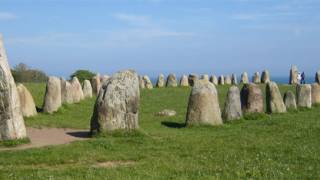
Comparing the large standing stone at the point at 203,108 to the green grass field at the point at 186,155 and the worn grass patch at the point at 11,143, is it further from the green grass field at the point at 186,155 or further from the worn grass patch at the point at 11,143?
the worn grass patch at the point at 11,143

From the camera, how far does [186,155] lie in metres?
16.6

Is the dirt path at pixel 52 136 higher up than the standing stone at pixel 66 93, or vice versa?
the standing stone at pixel 66 93

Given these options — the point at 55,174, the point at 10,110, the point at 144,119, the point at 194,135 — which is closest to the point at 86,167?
the point at 55,174

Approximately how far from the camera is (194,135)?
21.3m

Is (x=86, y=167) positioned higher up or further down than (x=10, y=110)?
further down

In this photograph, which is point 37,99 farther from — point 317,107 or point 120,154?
point 120,154

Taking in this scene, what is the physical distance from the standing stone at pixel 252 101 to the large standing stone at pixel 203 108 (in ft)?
15.4

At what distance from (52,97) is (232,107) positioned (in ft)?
31.5

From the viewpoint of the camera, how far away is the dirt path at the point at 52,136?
1961 centimetres

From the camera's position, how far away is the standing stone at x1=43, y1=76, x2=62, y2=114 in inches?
1209

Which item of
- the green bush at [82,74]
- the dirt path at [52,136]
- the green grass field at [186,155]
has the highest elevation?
the green bush at [82,74]

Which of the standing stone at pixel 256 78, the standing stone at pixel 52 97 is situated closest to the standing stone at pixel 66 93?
the standing stone at pixel 52 97

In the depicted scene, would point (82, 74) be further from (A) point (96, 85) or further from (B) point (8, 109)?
(B) point (8, 109)

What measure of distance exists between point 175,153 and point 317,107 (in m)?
19.9
